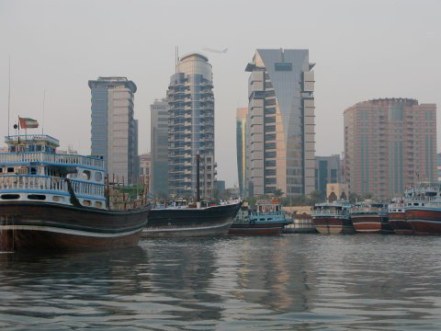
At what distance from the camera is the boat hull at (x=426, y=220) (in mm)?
93500

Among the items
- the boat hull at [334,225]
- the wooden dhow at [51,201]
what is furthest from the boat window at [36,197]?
Result: the boat hull at [334,225]

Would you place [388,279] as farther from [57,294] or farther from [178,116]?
[178,116]

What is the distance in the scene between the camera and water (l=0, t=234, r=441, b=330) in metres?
15.0

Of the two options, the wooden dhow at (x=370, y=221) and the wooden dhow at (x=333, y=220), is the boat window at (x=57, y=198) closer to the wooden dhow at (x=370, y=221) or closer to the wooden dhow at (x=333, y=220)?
the wooden dhow at (x=370, y=221)

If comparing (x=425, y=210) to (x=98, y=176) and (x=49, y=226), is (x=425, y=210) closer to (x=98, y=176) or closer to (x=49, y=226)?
→ (x=98, y=176)

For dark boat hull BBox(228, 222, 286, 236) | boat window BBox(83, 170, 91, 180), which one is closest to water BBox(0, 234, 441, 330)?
boat window BBox(83, 170, 91, 180)

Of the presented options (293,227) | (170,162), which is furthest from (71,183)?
(170,162)

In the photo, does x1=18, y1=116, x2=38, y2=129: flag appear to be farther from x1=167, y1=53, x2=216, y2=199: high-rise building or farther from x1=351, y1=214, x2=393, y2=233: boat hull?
x1=167, y1=53, x2=216, y2=199: high-rise building

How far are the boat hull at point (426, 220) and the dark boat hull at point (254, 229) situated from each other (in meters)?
20.4

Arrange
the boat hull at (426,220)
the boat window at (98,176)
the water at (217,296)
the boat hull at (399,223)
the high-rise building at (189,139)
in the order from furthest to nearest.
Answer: the high-rise building at (189,139)
the boat hull at (399,223)
the boat hull at (426,220)
the boat window at (98,176)
the water at (217,296)

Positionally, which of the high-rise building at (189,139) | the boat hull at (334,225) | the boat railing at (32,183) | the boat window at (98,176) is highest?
the high-rise building at (189,139)

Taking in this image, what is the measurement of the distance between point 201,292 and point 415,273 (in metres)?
12.0

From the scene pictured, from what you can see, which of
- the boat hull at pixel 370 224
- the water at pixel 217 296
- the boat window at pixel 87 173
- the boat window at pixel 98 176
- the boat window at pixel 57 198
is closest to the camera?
the water at pixel 217 296

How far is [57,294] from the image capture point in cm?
2008
